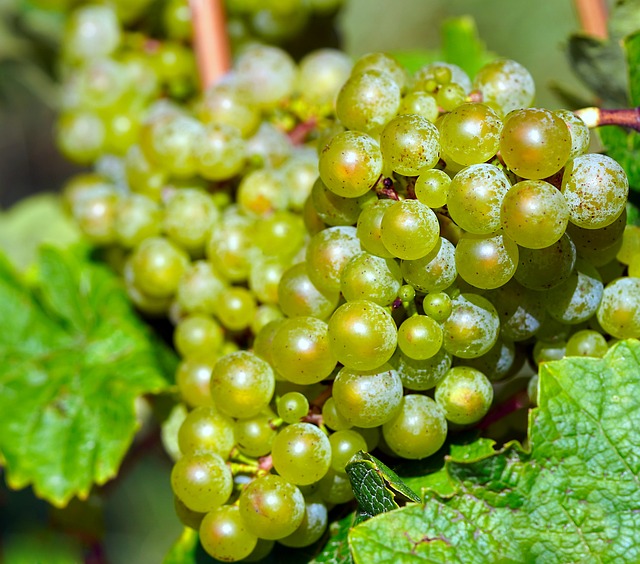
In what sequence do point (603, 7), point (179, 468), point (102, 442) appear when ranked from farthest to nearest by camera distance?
point (603, 7) → point (102, 442) → point (179, 468)

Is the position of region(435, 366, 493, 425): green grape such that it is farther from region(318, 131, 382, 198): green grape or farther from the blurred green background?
the blurred green background

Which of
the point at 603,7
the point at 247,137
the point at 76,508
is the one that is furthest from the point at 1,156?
the point at 603,7

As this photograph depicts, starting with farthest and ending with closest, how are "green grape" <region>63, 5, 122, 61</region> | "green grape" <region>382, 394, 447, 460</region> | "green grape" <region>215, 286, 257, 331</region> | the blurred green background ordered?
the blurred green background, "green grape" <region>63, 5, 122, 61</region>, "green grape" <region>215, 286, 257, 331</region>, "green grape" <region>382, 394, 447, 460</region>

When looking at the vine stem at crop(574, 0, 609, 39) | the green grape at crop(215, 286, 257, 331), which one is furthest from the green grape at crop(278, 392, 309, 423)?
the vine stem at crop(574, 0, 609, 39)

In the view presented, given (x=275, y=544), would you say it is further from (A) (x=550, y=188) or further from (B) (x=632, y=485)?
(A) (x=550, y=188)

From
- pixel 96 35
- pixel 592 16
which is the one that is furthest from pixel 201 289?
pixel 592 16
